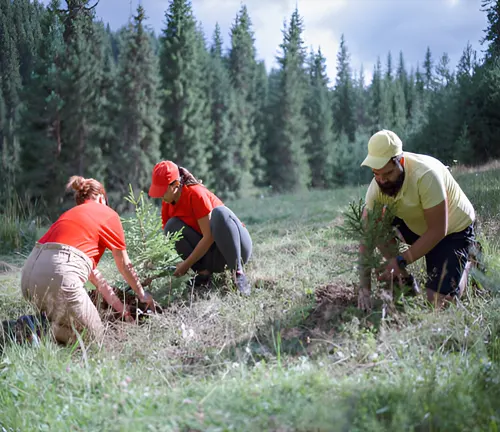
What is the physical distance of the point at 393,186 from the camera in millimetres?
3178

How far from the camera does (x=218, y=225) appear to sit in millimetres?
4031

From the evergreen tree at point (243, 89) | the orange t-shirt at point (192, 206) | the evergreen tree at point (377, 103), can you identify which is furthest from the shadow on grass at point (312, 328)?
the evergreen tree at point (377, 103)

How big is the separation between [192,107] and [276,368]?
84.8ft

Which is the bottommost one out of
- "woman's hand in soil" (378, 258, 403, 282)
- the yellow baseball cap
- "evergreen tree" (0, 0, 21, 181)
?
"woman's hand in soil" (378, 258, 403, 282)

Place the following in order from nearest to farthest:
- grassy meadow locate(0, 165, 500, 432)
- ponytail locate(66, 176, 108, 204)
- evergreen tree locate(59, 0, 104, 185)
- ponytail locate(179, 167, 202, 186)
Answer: grassy meadow locate(0, 165, 500, 432)
ponytail locate(66, 176, 108, 204)
ponytail locate(179, 167, 202, 186)
evergreen tree locate(59, 0, 104, 185)

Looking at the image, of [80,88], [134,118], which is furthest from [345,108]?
[80,88]

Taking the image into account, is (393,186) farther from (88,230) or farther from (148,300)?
(88,230)

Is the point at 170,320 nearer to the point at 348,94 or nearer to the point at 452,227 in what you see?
the point at 452,227

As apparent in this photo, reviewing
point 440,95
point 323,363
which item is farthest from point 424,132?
point 323,363

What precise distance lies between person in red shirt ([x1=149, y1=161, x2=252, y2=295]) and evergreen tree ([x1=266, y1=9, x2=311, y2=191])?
1211 inches

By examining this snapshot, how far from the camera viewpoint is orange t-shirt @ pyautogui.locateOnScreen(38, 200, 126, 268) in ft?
10.9

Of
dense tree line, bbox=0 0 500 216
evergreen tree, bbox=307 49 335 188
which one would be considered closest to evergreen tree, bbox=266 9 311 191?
dense tree line, bbox=0 0 500 216

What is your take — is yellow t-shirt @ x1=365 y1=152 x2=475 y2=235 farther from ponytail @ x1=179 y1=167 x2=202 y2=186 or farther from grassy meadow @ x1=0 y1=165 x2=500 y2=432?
ponytail @ x1=179 y1=167 x2=202 y2=186

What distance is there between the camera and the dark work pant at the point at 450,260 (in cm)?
327
